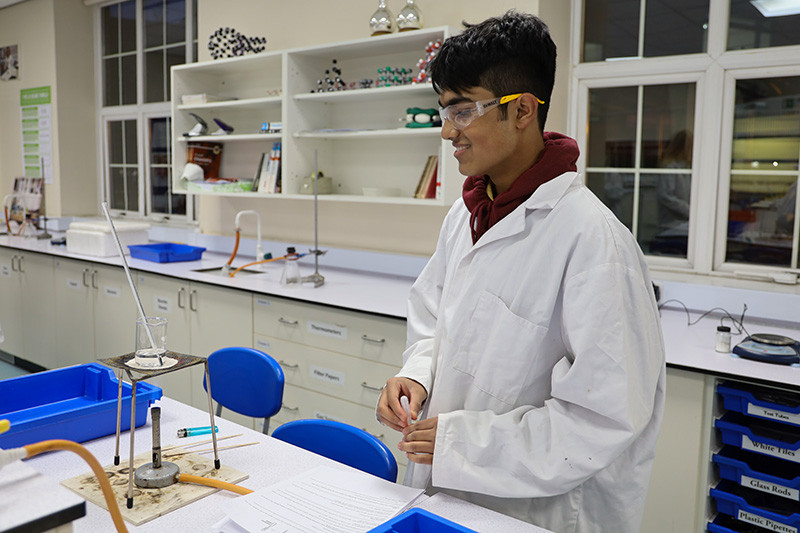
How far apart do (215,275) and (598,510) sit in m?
2.78

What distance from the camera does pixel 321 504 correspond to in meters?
1.20

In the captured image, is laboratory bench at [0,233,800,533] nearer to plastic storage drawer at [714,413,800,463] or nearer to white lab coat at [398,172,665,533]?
A: plastic storage drawer at [714,413,800,463]

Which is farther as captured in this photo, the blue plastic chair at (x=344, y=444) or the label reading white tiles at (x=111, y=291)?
the label reading white tiles at (x=111, y=291)

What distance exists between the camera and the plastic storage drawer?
6.41ft

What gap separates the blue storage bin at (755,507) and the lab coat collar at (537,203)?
4.47 feet

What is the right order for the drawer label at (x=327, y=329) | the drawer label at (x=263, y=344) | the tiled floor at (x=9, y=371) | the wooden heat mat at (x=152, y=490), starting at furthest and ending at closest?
the tiled floor at (x=9, y=371)
the drawer label at (x=263, y=344)
the drawer label at (x=327, y=329)
the wooden heat mat at (x=152, y=490)

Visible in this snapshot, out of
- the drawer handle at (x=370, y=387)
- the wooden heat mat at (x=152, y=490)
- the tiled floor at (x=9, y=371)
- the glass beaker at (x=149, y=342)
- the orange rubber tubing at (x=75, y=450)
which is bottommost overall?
the tiled floor at (x=9, y=371)

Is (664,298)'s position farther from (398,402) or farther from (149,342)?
(149,342)

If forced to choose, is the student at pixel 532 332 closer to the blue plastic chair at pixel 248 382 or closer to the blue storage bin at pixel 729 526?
the blue plastic chair at pixel 248 382

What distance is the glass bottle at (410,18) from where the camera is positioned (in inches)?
127

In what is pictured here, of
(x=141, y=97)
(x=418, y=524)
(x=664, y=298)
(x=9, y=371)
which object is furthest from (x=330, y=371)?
(x=141, y=97)

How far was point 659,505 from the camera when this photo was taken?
215cm

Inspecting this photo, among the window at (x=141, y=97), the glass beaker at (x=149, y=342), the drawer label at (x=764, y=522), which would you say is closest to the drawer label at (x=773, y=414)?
the drawer label at (x=764, y=522)

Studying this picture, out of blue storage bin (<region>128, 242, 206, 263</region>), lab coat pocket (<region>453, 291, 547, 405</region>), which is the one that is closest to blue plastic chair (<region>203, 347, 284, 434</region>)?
lab coat pocket (<region>453, 291, 547, 405</region>)
